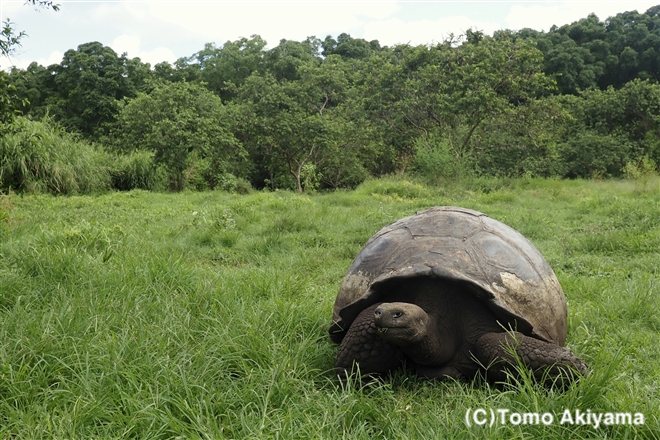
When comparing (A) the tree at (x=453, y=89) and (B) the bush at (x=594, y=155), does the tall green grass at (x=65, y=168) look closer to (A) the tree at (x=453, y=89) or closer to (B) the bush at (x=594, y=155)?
(A) the tree at (x=453, y=89)

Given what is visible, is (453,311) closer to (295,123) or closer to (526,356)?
(526,356)

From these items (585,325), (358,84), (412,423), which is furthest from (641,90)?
(412,423)

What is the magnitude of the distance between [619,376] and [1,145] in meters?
10.1

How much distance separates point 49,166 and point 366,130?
9407 millimetres

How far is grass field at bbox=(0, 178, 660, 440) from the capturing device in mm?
1740

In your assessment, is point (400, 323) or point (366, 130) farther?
point (366, 130)

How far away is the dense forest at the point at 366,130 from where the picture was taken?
41.7 ft

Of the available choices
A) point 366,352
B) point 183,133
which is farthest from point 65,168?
point 366,352

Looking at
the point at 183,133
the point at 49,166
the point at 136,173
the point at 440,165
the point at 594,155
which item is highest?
the point at 183,133

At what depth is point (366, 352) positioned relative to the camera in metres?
2.11

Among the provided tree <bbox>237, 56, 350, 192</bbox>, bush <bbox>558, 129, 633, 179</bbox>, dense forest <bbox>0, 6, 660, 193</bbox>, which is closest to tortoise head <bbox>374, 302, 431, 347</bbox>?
dense forest <bbox>0, 6, 660, 193</bbox>

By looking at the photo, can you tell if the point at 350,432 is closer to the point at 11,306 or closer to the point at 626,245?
the point at 11,306

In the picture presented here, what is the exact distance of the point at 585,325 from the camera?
278 centimetres

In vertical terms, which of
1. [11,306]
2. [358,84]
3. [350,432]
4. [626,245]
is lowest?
[626,245]
